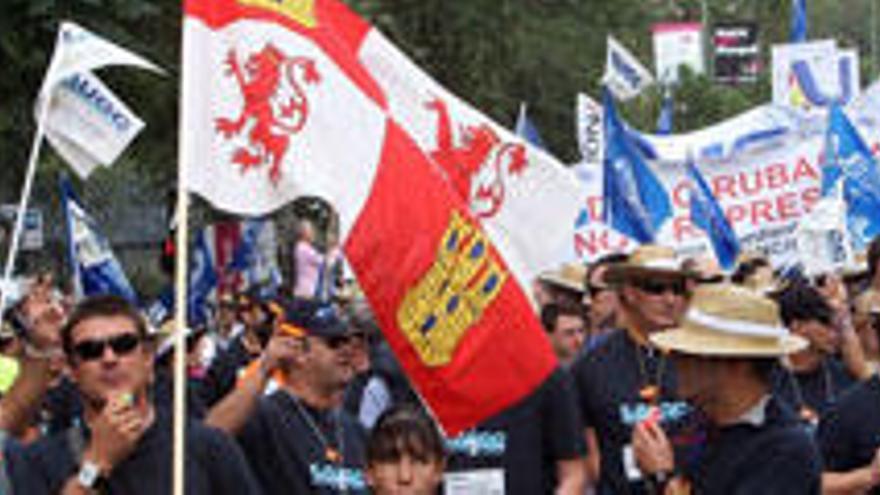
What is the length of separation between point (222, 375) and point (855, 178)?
5106mm

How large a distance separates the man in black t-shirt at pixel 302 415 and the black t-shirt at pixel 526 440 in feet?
2.56

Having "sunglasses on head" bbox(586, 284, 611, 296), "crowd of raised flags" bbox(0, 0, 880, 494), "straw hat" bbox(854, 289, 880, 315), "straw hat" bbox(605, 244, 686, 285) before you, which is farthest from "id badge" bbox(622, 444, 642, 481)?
"sunglasses on head" bbox(586, 284, 611, 296)

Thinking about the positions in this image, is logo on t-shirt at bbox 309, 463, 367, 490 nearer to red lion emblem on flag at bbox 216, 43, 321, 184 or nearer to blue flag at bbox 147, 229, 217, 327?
red lion emblem on flag at bbox 216, 43, 321, 184

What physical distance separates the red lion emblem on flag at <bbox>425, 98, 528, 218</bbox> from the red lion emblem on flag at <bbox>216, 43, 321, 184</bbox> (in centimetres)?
163

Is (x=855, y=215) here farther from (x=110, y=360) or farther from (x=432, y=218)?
(x=110, y=360)

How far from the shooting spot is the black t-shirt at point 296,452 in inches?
298

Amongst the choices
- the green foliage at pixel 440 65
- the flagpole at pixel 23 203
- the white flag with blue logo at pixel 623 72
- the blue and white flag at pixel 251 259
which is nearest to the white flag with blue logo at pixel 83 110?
the flagpole at pixel 23 203

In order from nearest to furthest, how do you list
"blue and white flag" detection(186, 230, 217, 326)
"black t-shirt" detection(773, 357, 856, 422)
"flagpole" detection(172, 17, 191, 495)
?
"flagpole" detection(172, 17, 191, 495)
"black t-shirt" detection(773, 357, 856, 422)
"blue and white flag" detection(186, 230, 217, 326)

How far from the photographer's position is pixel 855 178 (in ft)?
47.2

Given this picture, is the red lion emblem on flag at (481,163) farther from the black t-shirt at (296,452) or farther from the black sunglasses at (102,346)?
the black sunglasses at (102,346)

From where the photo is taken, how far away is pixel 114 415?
5.98 metres

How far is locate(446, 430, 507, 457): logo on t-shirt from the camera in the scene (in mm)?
8531

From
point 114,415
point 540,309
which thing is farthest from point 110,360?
point 540,309

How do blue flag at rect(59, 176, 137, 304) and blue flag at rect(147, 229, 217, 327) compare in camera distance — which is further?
blue flag at rect(147, 229, 217, 327)
